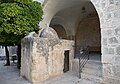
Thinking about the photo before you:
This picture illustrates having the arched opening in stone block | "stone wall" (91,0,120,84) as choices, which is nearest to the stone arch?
"stone wall" (91,0,120,84)

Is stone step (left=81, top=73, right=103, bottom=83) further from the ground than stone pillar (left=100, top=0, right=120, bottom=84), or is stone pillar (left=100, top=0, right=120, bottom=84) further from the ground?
stone pillar (left=100, top=0, right=120, bottom=84)

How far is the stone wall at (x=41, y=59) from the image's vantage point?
4766 millimetres

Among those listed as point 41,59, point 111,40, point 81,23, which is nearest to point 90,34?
point 81,23

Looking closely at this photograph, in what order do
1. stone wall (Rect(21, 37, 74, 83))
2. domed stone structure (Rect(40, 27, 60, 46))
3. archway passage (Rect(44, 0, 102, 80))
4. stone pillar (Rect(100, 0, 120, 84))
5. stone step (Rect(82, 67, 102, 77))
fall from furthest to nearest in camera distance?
archway passage (Rect(44, 0, 102, 80)) < domed stone structure (Rect(40, 27, 60, 46)) < stone step (Rect(82, 67, 102, 77)) < stone wall (Rect(21, 37, 74, 83)) < stone pillar (Rect(100, 0, 120, 84))

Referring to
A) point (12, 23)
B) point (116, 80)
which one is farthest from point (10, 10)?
point (116, 80)

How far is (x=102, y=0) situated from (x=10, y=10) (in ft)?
10.1

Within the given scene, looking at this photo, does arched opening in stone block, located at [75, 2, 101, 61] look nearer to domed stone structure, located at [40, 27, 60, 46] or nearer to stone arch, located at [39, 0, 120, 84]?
domed stone structure, located at [40, 27, 60, 46]

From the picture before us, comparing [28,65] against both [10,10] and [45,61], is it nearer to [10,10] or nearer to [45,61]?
[45,61]

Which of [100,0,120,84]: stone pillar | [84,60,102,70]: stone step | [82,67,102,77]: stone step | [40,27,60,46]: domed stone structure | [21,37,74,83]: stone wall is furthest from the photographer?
[84,60,102,70]: stone step

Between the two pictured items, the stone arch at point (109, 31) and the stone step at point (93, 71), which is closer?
the stone arch at point (109, 31)

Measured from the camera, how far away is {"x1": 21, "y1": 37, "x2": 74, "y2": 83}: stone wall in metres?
4.77

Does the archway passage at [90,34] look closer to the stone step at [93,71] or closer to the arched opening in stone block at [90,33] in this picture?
the arched opening in stone block at [90,33]

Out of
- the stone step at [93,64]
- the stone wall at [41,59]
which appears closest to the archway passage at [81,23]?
the stone step at [93,64]

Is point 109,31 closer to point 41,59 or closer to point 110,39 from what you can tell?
point 110,39
